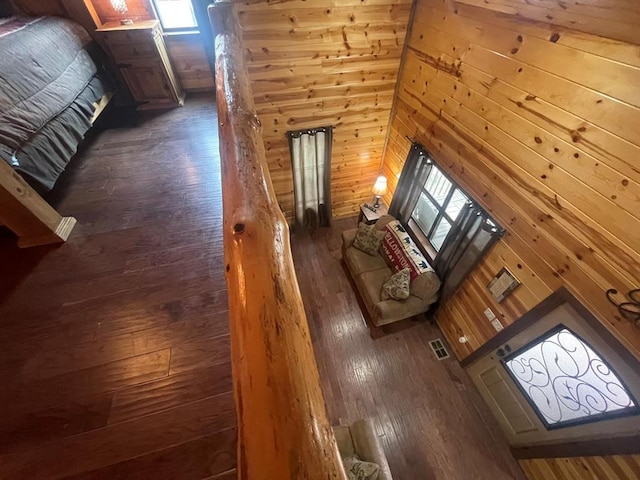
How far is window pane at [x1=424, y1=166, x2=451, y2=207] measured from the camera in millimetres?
2781

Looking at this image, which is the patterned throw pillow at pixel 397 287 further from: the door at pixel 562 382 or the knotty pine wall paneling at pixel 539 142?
the door at pixel 562 382

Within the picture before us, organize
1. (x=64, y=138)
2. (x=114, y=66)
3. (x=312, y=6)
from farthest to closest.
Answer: (x=114, y=66)
(x=64, y=138)
(x=312, y=6)

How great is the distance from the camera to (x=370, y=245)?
3338 mm

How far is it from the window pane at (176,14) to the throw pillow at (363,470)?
18.9 feet

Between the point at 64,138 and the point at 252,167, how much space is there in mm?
2985

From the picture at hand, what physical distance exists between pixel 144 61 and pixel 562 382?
5.87 metres

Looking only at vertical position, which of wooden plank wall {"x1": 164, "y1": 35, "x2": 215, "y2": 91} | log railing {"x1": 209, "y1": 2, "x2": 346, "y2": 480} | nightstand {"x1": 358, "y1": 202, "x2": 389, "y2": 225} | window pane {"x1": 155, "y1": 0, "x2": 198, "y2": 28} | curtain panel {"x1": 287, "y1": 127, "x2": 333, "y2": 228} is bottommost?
log railing {"x1": 209, "y1": 2, "x2": 346, "y2": 480}

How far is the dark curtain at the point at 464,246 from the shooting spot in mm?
2166

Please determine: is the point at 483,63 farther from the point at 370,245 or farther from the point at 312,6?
the point at 370,245

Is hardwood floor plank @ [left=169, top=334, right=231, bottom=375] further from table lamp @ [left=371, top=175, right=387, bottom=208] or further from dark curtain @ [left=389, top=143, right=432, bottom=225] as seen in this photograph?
table lamp @ [left=371, top=175, right=387, bottom=208]

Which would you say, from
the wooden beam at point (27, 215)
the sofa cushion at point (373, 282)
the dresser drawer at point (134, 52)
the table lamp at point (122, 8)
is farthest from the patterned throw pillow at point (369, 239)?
the table lamp at point (122, 8)

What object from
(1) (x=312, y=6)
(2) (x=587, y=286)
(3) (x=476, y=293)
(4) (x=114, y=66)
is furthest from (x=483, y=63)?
(4) (x=114, y=66)

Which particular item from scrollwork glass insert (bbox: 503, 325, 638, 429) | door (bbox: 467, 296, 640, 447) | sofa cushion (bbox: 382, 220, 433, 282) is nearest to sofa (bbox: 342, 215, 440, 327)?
sofa cushion (bbox: 382, 220, 433, 282)

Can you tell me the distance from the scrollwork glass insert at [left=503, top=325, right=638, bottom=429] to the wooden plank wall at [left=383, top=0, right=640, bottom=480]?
0.24m
